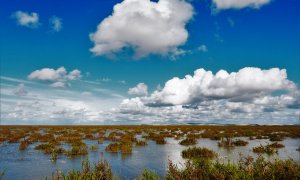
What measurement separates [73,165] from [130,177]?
470 centimetres

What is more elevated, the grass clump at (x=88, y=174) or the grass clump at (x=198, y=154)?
the grass clump at (x=88, y=174)

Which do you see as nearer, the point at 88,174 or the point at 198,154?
the point at 88,174

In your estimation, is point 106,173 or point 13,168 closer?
point 106,173

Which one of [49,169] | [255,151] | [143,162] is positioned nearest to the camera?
[49,169]

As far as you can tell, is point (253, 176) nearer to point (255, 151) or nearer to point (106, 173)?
point (106, 173)

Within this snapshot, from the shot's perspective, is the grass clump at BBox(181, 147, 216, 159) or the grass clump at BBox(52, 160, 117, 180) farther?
the grass clump at BBox(181, 147, 216, 159)

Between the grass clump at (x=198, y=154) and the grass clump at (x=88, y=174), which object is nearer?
the grass clump at (x=88, y=174)

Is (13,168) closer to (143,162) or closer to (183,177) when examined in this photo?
(143,162)

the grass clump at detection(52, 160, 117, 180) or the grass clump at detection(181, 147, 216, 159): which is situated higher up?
the grass clump at detection(52, 160, 117, 180)

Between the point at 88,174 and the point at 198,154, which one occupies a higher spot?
the point at 88,174

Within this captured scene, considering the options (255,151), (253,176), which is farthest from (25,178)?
(255,151)

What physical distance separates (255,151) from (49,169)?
1563 cm

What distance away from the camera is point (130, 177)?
14.2 m

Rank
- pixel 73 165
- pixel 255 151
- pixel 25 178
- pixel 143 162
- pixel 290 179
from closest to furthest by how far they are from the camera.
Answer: pixel 290 179 < pixel 25 178 < pixel 73 165 < pixel 143 162 < pixel 255 151
